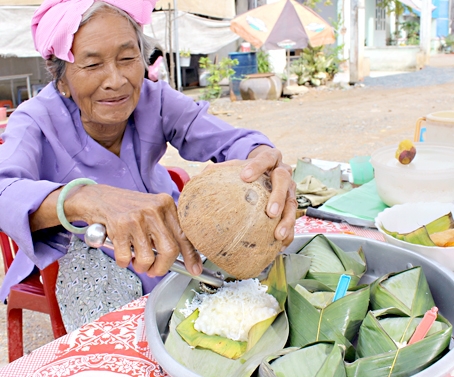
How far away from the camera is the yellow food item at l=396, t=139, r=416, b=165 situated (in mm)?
1748

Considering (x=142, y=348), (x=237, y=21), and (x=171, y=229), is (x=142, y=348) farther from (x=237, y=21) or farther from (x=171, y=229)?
(x=237, y=21)

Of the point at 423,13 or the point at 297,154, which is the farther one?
the point at 423,13

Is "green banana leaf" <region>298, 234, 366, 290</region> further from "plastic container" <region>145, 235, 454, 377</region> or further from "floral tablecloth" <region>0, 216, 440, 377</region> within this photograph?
"floral tablecloth" <region>0, 216, 440, 377</region>

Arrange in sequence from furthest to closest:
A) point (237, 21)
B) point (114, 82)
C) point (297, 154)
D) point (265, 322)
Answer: point (237, 21) < point (297, 154) < point (114, 82) < point (265, 322)

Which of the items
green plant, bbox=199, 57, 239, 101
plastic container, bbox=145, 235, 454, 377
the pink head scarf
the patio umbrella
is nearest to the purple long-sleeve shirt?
the pink head scarf

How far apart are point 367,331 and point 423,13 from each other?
691 inches

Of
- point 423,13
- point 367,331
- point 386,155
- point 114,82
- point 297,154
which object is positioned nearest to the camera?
point 367,331

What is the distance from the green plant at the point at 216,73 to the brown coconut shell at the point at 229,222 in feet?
35.0

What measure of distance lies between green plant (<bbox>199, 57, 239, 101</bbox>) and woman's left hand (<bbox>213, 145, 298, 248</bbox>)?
10.4 m

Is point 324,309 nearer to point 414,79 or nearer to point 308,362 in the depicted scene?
point 308,362

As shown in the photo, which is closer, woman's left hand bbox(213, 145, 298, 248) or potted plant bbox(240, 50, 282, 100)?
woman's left hand bbox(213, 145, 298, 248)

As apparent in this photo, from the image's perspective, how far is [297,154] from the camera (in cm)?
673

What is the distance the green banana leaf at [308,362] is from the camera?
2.71 ft

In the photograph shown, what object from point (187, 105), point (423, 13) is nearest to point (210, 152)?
point (187, 105)
